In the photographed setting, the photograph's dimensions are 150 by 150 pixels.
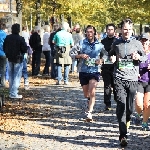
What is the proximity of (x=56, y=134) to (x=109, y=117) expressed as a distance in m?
1.94

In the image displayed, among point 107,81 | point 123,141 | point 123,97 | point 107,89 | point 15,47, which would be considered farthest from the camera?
point 15,47

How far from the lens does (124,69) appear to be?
24.9ft

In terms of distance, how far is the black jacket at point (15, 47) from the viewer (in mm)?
12586

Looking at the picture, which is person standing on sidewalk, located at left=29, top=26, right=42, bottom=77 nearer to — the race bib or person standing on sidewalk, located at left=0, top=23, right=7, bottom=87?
person standing on sidewalk, located at left=0, top=23, right=7, bottom=87

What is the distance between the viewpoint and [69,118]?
10.1 m

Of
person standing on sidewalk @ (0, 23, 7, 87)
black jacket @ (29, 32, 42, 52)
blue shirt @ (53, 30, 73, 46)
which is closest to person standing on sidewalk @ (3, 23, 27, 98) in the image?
person standing on sidewalk @ (0, 23, 7, 87)

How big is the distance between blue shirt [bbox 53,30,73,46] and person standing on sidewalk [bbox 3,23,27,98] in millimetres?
3045

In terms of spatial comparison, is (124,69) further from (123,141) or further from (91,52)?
(91,52)

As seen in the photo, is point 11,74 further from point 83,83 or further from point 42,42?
point 42,42

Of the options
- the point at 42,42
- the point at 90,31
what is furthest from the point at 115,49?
the point at 42,42

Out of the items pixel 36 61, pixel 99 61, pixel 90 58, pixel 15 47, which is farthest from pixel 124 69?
pixel 36 61

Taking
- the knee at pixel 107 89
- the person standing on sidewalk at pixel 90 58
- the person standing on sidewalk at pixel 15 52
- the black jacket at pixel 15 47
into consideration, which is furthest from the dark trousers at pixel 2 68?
the person standing on sidewalk at pixel 90 58

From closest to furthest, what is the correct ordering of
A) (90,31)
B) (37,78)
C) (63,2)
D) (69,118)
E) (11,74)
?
(90,31) → (69,118) → (11,74) → (37,78) → (63,2)

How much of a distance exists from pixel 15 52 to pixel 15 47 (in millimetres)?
133
